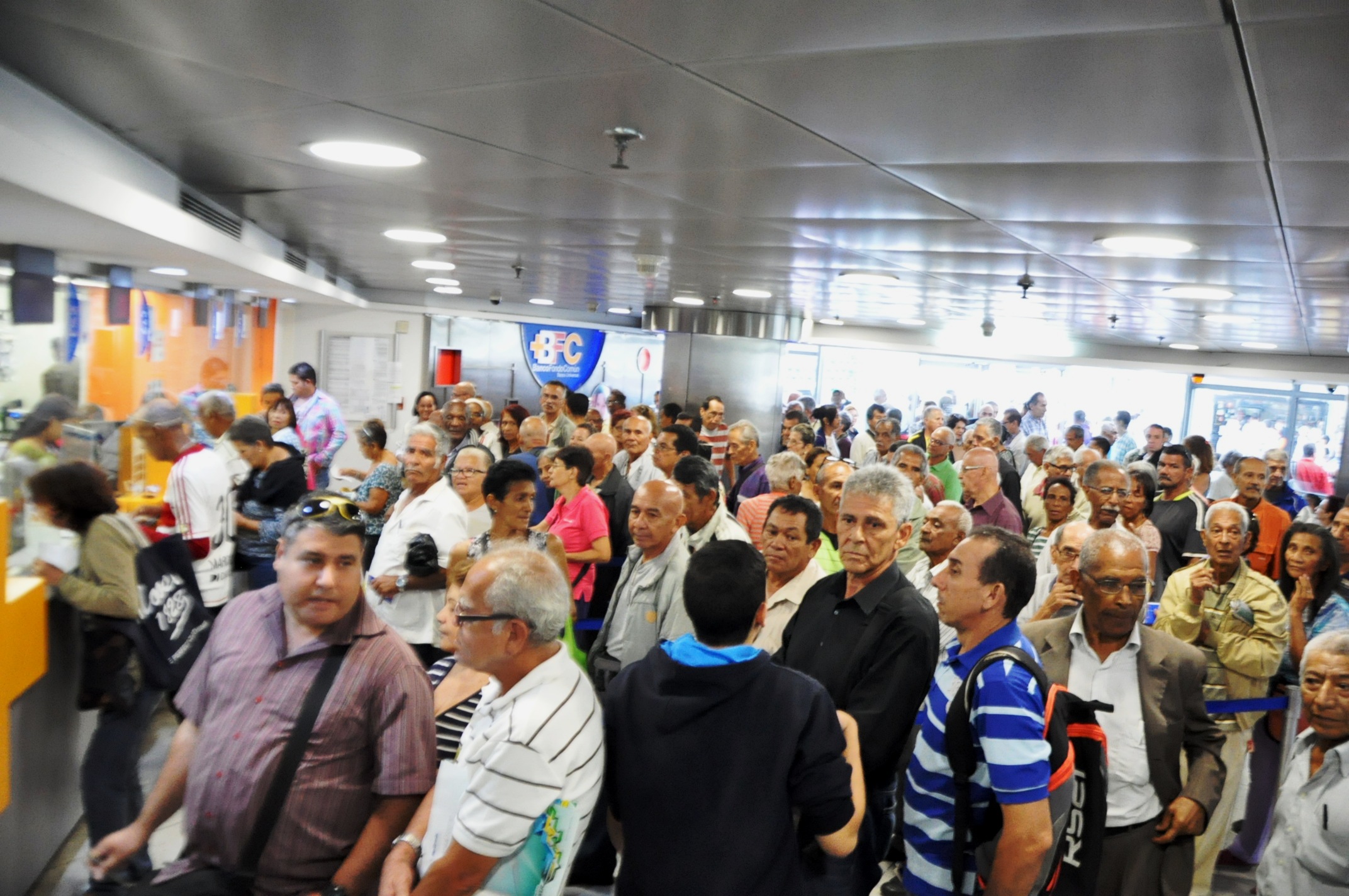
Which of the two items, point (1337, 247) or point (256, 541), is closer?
point (1337, 247)

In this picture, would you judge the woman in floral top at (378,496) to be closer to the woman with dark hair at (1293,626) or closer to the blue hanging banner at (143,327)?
the blue hanging banner at (143,327)

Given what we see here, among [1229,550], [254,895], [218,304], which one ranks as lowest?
[254,895]

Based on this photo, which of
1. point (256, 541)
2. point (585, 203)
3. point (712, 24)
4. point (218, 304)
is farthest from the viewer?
point (218, 304)

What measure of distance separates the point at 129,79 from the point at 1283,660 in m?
5.01

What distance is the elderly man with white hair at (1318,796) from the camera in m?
2.64

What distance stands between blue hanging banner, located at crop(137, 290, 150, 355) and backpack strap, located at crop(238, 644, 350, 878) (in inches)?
274

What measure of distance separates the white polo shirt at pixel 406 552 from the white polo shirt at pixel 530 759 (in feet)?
6.90

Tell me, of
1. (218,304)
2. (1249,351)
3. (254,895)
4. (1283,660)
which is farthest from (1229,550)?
(1249,351)

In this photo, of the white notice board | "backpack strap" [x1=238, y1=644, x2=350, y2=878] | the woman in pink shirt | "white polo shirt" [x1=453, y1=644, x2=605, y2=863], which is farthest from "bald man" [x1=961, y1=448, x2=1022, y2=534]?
the white notice board

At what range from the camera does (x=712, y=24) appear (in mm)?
→ 2068

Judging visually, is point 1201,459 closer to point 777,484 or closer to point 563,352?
point 777,484

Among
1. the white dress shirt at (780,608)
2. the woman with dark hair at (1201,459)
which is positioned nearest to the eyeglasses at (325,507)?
the white dress shirt at (780,608)

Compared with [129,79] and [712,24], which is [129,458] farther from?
[712,24]

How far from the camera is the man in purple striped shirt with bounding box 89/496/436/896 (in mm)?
2168
